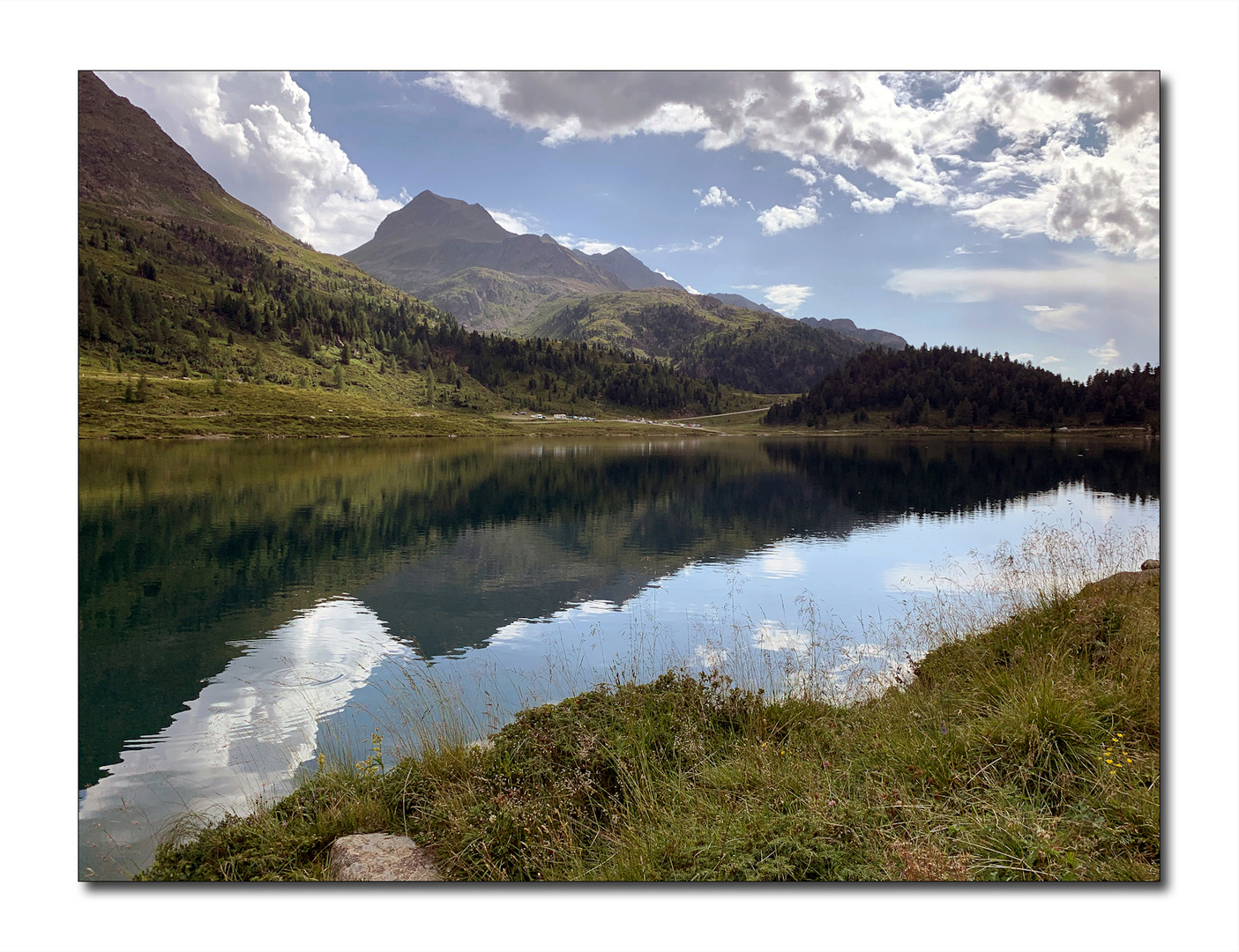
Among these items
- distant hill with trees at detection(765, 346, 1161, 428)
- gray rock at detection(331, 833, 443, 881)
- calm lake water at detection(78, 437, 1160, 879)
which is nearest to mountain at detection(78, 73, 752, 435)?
calm lake water at detection(78, 437, 1160, 879)

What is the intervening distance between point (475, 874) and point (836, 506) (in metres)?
30.6

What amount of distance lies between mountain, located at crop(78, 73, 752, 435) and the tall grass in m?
5.95

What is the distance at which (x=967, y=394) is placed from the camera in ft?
214

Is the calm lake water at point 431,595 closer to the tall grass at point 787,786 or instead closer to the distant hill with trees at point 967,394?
the distant hill with trees at point 967,394

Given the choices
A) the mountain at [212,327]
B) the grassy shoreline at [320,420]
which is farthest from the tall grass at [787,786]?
the mountain at [212,327]

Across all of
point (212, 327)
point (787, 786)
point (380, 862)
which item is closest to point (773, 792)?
point (787, 786)

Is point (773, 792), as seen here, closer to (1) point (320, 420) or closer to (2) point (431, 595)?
(2) point (431, 595)

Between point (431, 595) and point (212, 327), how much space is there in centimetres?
13576

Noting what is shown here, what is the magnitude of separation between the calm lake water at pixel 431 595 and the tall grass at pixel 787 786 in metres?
1.14

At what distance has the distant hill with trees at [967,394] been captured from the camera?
9.18 meters

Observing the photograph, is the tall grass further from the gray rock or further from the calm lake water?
the calm lake water

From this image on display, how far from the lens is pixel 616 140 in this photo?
1007cm

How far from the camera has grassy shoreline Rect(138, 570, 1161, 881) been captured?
4.47 meters
